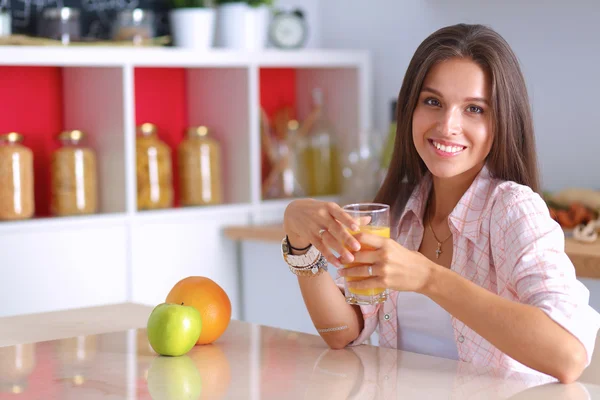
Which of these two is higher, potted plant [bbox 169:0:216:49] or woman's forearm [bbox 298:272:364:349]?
potted plant [bbox 169:0:216:49]

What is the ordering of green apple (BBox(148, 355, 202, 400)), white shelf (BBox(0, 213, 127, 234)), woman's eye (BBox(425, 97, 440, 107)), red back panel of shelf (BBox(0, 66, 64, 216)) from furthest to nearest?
red back panel of shelf (BBox(0, 66, 64, 216)) < white shelf (BBox(0, 213, 127, 234)) < woman's eye (BBox(425, 97, 440, 107)) < green apple (BBox(148, 355, 202, 400))

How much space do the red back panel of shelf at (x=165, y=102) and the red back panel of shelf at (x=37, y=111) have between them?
0.27 metres

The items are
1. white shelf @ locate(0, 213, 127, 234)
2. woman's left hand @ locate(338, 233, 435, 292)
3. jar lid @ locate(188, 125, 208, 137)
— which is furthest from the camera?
jar lid @ locate(188, 125, 208, 137)

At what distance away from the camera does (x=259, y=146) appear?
2.97 m

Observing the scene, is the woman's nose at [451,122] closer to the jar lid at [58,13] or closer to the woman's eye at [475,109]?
the woman's eye at [475,109]

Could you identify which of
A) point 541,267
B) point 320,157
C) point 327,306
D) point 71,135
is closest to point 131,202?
point 71,135

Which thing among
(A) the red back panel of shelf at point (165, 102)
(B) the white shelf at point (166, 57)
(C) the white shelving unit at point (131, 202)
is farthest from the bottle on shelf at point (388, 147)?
(A) the red back panel of shelf at point (165, 102)

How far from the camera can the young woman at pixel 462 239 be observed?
1267 mm

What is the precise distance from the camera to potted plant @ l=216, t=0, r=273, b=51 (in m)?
2.92

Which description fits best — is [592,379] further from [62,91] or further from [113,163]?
[62,91]

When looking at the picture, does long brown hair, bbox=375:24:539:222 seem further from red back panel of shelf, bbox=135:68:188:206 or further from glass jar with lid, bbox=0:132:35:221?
red back panel of shelf, bbox=135:68:188:206

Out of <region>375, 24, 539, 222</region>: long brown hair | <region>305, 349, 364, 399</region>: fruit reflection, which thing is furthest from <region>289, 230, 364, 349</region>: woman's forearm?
<region>375, 24, 539, 222</region>: long brown hair

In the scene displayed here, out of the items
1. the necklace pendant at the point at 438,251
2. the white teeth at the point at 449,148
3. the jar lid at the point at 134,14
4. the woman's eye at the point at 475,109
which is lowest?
the necklace pendant at the point at 438,251

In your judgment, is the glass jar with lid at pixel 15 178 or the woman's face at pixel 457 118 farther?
the glass jar with lid at pixel 15 178
